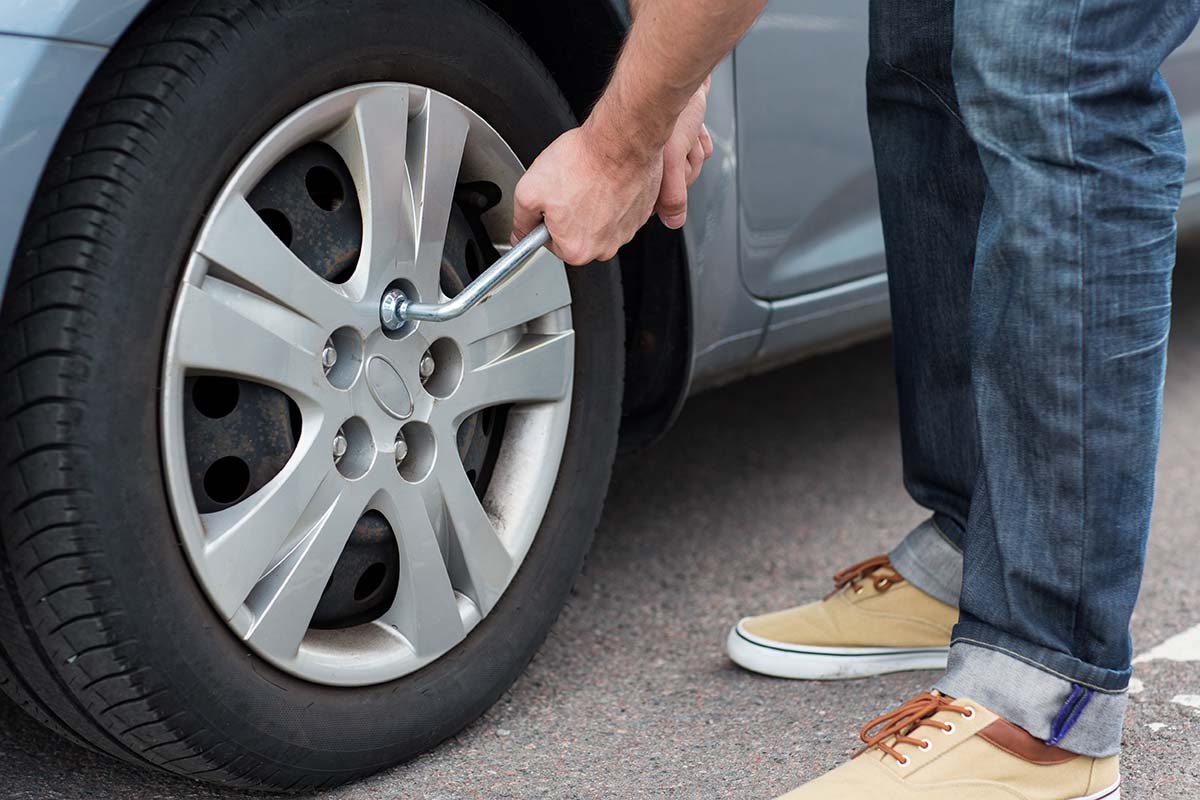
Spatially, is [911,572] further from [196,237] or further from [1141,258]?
[196,237]

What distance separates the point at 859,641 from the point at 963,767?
0.42m

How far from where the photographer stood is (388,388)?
1.30 meters

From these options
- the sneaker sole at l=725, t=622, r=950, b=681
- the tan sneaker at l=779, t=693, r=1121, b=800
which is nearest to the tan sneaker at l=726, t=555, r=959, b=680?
the sneaker sole at l=725, t=622, r=950, b=681

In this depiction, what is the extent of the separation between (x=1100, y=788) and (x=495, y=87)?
36.4 inches

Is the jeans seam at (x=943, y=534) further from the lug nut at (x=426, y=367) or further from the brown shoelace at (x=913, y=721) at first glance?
the lug nut at (x=426, y=367)

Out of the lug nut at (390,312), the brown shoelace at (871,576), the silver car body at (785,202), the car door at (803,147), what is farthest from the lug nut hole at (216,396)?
the brown shoelace at (871,576)

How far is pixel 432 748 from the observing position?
57.2 inches

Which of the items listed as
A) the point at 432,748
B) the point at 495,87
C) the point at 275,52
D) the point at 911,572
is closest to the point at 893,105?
the point at 495,87

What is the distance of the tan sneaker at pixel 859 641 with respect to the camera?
1.66 meters

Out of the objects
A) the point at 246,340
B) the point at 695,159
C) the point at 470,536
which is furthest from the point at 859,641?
the point at 246,340

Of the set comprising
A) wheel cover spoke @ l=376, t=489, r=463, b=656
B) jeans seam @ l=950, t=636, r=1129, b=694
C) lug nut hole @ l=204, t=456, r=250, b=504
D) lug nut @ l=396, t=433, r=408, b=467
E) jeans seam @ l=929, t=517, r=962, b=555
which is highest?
lug nut hole @ l=204, t=456, r=250, b=504

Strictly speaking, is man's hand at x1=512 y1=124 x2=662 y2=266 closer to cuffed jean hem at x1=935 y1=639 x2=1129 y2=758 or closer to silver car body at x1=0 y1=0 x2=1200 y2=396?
silver car body at x1=0 y1=0 x2=1200 y2=396

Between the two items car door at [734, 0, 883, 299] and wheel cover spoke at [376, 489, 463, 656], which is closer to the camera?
wheel cover spoke at [376, 489, 463, 656]

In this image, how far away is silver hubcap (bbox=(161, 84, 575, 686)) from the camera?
116 centimetres
